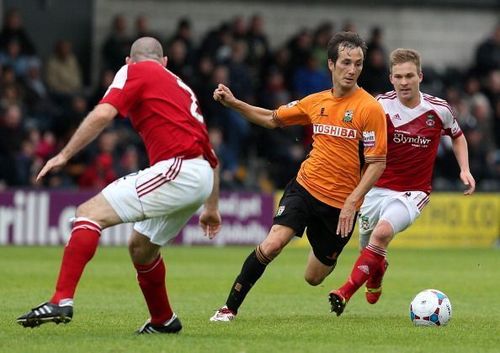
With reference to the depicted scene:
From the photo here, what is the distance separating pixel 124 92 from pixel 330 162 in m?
2.75

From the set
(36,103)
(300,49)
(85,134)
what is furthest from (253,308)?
(300,49)

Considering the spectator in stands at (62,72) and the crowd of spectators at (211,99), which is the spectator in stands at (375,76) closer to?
the crowd of spectators at (211,99)

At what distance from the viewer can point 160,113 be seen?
869 centimetres

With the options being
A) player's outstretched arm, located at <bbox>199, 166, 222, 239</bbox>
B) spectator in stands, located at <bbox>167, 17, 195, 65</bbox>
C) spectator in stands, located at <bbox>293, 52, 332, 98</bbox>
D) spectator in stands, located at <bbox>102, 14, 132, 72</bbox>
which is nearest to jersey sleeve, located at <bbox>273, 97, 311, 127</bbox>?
player's outstretched arm, located at <bbox>199, 166, 222, 239</bbox>

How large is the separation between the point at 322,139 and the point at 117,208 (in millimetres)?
2826

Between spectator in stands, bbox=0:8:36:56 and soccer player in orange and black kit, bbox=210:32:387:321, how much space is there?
539 inches

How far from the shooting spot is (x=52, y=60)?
24531 mm

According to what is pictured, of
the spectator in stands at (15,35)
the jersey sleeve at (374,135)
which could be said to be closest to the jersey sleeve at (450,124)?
the jersey sleeve at (374,135)

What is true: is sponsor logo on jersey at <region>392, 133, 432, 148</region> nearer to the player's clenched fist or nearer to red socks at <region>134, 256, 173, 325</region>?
the player's clenched fist

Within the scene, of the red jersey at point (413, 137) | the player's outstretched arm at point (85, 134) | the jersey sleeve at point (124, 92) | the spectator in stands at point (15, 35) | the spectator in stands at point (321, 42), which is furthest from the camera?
the spectator in stands at point (321, 42)

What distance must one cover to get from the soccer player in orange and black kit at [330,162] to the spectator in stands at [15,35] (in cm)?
1370

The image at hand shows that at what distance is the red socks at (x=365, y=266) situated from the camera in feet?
35.1

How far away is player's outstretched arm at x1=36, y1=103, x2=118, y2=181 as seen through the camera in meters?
8.08

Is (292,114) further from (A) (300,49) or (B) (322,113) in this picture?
(A) (300,49)
